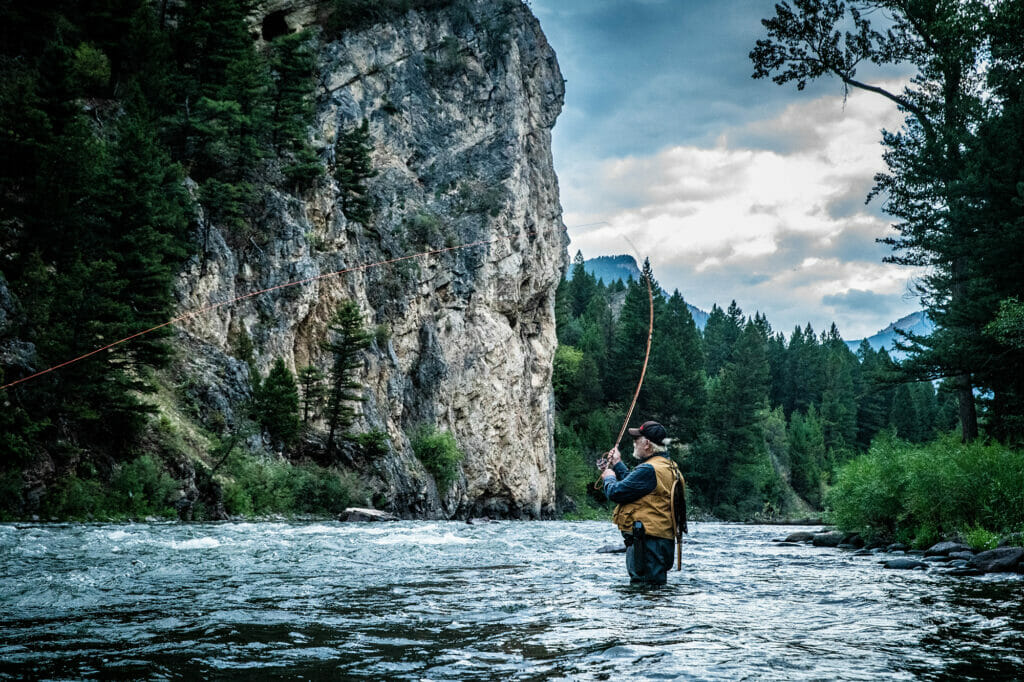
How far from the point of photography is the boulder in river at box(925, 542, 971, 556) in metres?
12.9

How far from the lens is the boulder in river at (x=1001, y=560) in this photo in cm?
1029

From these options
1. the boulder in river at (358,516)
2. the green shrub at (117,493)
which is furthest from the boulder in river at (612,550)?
the boulder in river at (358,516)

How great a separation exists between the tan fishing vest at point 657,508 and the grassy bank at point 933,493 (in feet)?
25.8

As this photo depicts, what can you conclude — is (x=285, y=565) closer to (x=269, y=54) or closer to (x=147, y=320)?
(x=147, y=320)

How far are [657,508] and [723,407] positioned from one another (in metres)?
62.8

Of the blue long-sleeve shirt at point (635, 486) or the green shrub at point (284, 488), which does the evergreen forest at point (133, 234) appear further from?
the blue long-sleeve shirt at point (635, 486)

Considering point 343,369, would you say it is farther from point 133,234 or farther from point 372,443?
point 133,234

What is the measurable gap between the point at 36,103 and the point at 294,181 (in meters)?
17.5

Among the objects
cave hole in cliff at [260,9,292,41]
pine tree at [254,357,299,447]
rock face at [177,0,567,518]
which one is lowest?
pine tree at [254,357,299,447]

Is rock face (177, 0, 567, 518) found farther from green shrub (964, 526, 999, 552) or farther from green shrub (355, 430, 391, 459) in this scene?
green shrub (964, 526, 999, 552)

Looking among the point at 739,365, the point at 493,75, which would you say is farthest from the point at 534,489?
the point at 493,75

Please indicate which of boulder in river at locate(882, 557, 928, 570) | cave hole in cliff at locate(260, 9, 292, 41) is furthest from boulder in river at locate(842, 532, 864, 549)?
cave hole in cliff at locate(260, 9, 292, 41)

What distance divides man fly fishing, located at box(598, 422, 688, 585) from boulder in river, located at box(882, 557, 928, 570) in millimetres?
5437

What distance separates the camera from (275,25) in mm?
49375
